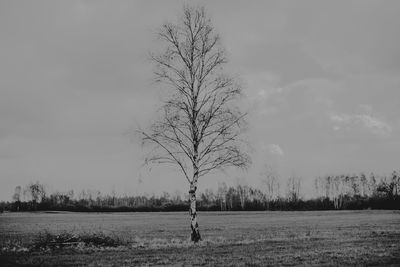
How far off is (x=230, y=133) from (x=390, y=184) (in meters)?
139

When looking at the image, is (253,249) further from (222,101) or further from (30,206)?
(30,206)

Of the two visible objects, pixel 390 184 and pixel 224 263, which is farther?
pixel 390 184

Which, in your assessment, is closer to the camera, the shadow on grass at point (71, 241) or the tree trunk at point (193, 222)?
the shadow on grass at point (71, 241)

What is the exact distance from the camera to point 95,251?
827 inches

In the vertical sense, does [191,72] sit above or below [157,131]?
above

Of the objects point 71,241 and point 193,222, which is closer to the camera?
point 71,241

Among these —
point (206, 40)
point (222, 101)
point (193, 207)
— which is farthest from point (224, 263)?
point (206, 40)

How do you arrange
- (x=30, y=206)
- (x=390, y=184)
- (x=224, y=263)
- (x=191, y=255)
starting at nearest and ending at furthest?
1. (x=224, y=263)
2. (x=191, y=255)
3. (x=390, y=184)
4. (x=30, y=206)

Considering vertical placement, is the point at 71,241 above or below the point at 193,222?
below

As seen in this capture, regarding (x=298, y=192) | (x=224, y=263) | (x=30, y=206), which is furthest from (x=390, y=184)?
(x=224, y=263)

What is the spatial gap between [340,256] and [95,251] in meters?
10.9

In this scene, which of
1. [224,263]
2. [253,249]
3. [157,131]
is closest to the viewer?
[224,263]

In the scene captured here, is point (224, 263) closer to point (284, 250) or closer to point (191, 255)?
point (191, 255)

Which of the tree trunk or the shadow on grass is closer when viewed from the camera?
the shadow on grass
